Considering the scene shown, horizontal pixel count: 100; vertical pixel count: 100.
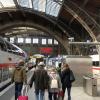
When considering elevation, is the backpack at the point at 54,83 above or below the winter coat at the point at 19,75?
below

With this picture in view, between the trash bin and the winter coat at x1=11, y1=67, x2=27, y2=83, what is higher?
the winter coat at x1=11, y1=67, x2=27, y2=83

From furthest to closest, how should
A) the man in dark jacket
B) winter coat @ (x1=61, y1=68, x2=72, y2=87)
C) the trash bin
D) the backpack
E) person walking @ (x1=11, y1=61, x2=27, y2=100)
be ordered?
the trash bin
winter coat @ (x1=61, y1=68, x2=72, y2=87)
person walking @ (x1=11, y1=61, x2=27, y2=100)
the backpack
the man in dark jacket

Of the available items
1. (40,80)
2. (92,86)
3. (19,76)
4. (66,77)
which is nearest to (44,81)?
(40,80)

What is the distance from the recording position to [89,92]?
75.9 feet

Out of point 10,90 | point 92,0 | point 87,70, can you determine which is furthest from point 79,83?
point 92,0

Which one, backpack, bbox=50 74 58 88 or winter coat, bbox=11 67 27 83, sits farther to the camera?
winter coat, bbox=11 67 27 83

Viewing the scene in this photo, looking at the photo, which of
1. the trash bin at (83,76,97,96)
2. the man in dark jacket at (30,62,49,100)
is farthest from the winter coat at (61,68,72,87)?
the trash bin at (83,76,97,96)

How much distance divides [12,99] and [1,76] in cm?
491

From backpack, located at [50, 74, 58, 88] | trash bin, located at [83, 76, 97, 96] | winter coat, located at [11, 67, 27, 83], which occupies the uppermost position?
winter coat, located at [11, 67, 27, 83]

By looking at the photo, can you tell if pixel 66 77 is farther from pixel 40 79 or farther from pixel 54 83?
pixel 40 79

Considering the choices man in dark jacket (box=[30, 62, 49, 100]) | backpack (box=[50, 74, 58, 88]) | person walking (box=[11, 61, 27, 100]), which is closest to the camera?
man in dark jacket (box=[30, 62, 49, 100])

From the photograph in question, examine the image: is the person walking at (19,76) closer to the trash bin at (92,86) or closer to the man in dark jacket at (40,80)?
the man in dark jacket at (40,80)

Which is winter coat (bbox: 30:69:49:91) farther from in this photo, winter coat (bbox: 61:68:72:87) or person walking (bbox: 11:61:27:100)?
winter coat (bbox: 61:68:72:87)

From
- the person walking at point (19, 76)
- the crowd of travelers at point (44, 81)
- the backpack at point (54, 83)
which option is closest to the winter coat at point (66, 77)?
the crowd of travelers at point (44, 81)
